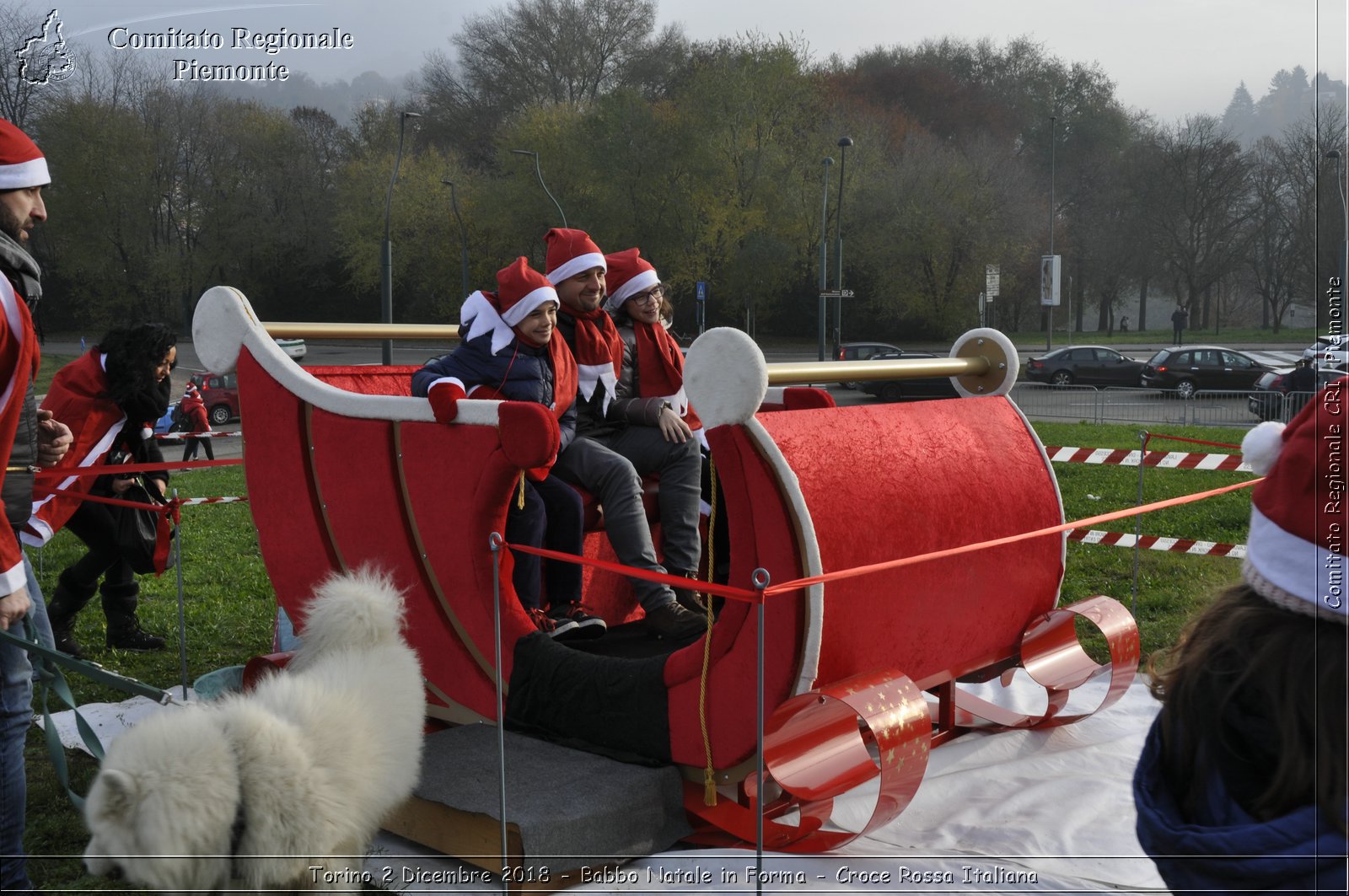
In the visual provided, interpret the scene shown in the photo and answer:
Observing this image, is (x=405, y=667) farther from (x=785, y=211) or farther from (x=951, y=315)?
(x=951, y=315)

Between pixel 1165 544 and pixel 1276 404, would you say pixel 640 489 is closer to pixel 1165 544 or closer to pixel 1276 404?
pixel 1165 544

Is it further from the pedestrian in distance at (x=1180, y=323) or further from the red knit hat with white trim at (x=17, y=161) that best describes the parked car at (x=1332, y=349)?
the pedestrian in distance at (x=1180, y=323)

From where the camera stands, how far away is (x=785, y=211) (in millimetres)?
36969

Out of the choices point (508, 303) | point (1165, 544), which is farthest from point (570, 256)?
point (1165, 544)

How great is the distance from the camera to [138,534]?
18.0 ft

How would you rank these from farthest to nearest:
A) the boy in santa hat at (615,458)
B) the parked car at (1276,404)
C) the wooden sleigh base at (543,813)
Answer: the parked car at (1276,404), the boy in santa hat at (615,458), the wooden sleigh base at (543,813)

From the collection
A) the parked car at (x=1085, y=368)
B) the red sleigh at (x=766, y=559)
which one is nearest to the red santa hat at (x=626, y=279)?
the red sleigh at (x=766, y=559)

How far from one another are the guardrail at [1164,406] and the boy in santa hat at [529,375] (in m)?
13.2

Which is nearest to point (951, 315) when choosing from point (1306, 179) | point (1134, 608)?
point (1306, 179)

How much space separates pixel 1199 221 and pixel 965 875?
3925 cm

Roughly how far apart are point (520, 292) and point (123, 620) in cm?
332

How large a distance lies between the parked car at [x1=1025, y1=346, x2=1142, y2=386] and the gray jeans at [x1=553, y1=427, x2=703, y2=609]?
23262 mm

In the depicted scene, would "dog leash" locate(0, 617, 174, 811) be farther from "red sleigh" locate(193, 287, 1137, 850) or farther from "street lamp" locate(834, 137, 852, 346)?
"street lamp" locate(834, 137, 852, 346)

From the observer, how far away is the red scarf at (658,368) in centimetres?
486
